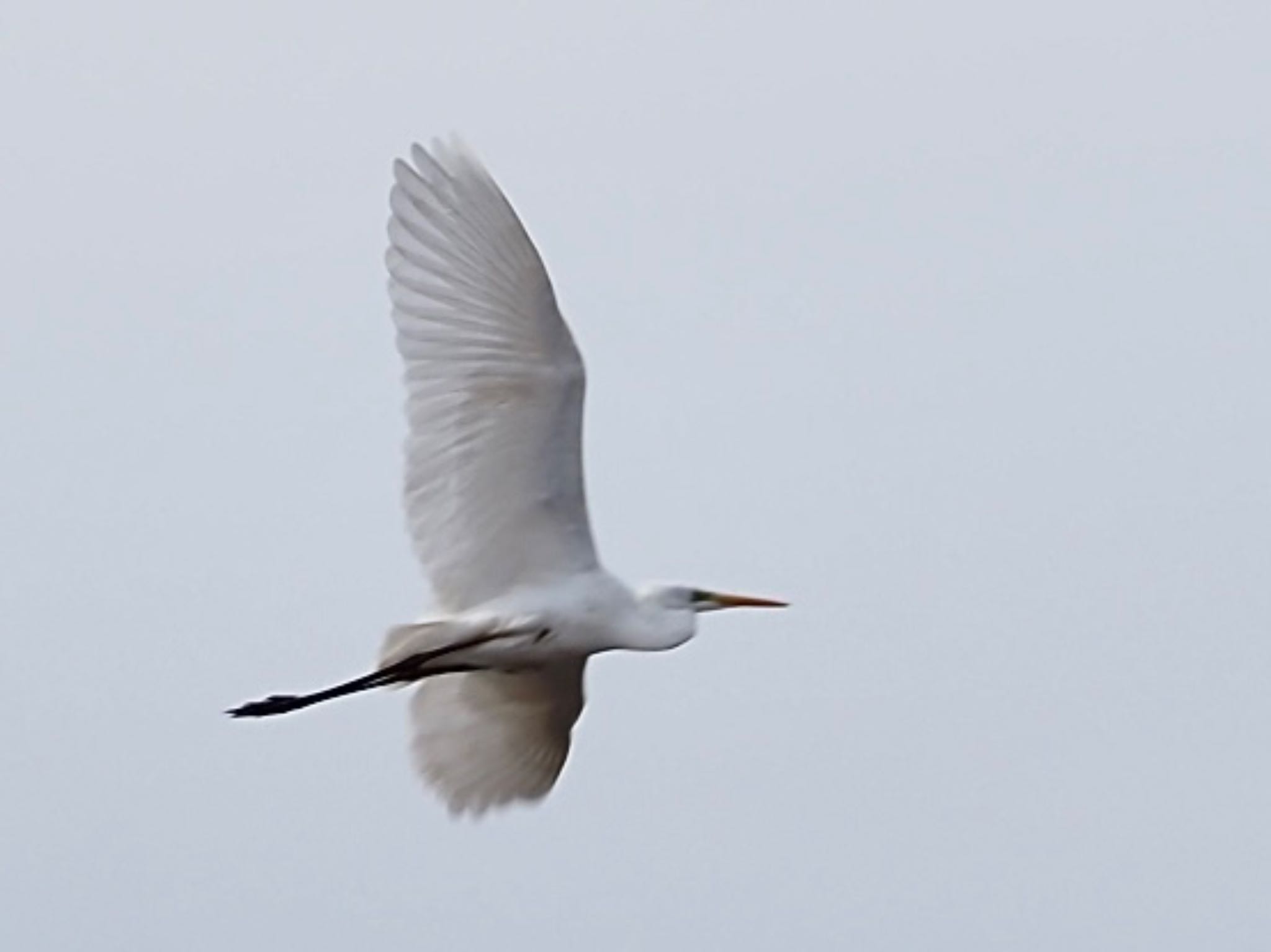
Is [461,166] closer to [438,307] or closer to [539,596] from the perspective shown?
[438,307]

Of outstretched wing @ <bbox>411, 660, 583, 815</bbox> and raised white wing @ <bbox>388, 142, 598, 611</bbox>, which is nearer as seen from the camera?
raised white wing @ <bbox>388, 142, 598, 611</bbox>

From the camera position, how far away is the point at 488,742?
13188 mm

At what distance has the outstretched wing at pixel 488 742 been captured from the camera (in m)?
13.1

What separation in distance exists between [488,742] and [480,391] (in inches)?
59.7

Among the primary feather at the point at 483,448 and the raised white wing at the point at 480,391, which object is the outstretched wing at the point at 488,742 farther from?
the raised white wing at the point at 480,391

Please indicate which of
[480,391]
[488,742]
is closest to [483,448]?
[480,391]

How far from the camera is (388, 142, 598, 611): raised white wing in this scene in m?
12.0

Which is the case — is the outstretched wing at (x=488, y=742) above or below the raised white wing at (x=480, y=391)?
below

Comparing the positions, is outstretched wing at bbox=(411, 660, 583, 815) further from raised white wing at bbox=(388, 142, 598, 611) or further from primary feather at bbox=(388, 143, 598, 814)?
raised white wing at bbox=(388, 142, 598, 611)

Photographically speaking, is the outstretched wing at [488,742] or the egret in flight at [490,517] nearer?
the egret in flight at [490,517]

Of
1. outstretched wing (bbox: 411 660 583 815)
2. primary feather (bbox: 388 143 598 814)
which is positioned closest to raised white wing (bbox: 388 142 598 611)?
primary feather (bbox: 388 143 598 814)

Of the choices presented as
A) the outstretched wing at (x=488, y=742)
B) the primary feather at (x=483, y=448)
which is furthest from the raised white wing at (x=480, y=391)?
the outstretched wing at (x=488, y=742)

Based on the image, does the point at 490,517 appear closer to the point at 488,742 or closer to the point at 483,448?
the point at 483,448

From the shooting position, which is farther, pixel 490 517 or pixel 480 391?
pixel 490 517
